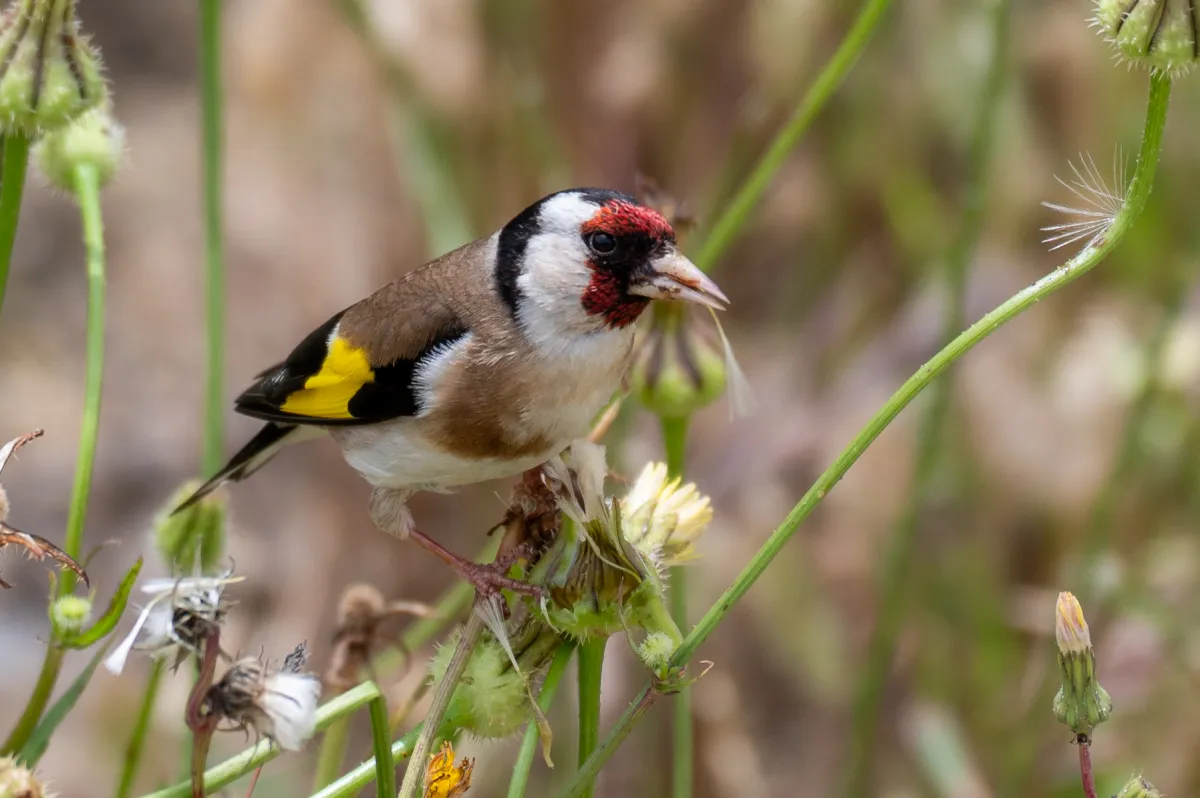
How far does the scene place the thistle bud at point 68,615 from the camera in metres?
1.39

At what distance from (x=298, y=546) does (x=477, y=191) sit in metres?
1.29

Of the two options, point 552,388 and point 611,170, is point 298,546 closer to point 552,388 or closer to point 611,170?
point 611,170

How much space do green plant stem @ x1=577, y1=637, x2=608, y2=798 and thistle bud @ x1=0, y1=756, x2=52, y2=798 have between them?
0.51 m

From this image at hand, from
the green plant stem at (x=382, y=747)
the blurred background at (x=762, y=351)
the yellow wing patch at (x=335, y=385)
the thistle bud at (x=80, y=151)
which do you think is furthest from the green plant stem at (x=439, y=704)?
the blurred background at (x=762, y=351)

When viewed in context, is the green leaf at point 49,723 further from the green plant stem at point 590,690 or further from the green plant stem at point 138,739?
the green plant stem at point 590,690

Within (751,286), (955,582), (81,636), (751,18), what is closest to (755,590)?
(955,582)

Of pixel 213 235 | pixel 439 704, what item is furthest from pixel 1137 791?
pixel 213 235

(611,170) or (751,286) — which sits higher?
(611,170)

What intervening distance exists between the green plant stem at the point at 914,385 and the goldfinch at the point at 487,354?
582mm

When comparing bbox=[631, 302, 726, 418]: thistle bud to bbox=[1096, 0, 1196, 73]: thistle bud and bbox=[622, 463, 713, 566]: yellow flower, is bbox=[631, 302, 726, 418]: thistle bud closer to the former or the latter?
bbox=[622, 463, 713, 566]: yellow flower

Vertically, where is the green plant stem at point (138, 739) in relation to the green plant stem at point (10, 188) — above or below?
below

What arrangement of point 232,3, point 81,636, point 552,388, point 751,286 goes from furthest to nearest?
point 232,3 → point 751,286 → point 552,388 → point 81,636

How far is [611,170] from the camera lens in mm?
4391

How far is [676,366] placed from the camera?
1.95 m
